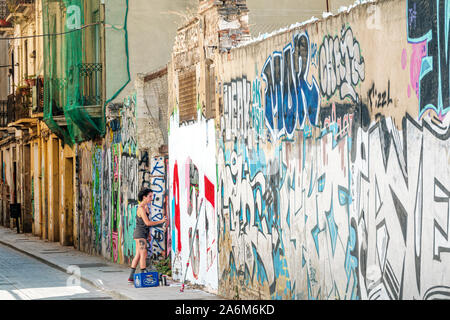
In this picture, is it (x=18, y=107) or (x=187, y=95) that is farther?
(x=18, y=107)

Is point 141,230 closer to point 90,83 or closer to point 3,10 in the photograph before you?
point 90,83

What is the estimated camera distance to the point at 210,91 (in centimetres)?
1352

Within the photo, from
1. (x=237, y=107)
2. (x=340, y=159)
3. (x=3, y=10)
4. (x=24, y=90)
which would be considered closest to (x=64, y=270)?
(x=237, y=107)

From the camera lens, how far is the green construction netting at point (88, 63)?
2184 centimetres

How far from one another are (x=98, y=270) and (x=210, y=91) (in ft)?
19.8

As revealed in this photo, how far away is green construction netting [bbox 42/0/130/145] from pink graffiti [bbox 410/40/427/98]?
1451 cm

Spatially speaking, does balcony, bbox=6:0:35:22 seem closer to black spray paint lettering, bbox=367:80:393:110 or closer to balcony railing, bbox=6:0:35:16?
balcony railing, bbox=6:0:35:16

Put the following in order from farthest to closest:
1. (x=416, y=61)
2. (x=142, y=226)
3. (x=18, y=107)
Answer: (x=18, y=107) < (x=142, y=226) < (x=416, y=61)

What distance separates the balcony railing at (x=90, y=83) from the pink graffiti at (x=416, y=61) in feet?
49.4

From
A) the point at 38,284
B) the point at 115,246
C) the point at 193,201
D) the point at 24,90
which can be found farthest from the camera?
the point at 24,90

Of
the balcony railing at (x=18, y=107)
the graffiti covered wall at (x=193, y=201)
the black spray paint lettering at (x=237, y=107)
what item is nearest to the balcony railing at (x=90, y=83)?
the graffiti covered wall at (x=193, y=201)

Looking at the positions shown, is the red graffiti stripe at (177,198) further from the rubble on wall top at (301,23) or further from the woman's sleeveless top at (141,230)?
the rubble on wall top at (301,23)

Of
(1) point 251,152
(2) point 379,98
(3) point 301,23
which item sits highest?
(3) point 301,23

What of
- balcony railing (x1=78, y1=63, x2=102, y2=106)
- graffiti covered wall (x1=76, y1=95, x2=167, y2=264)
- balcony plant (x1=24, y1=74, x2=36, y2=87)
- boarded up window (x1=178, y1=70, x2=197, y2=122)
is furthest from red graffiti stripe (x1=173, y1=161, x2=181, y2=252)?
balcony plant (x1=24, y1=74, x2=36, y2=87)
